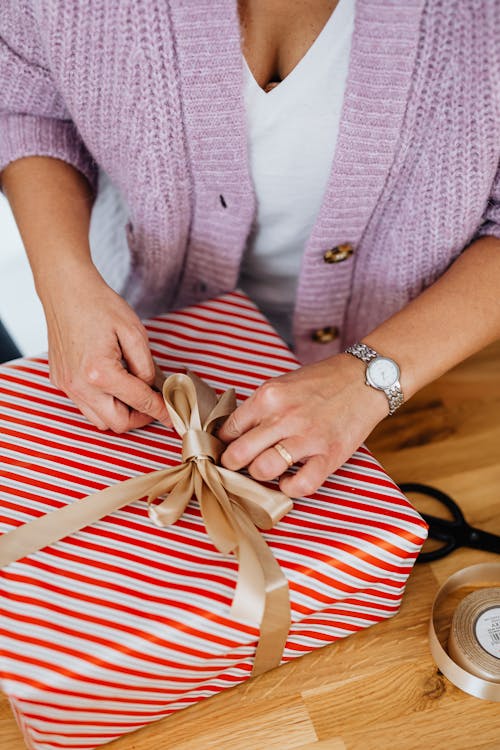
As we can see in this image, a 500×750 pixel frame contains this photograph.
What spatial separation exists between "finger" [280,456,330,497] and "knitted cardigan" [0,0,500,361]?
28 centimetres

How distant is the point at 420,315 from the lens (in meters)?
0.70

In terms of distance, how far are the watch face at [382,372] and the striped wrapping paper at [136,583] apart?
0.23 feet

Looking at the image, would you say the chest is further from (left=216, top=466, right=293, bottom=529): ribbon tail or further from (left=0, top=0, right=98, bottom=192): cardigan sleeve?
(left=216, top=466, right=293, bottom=529): ribbon tail

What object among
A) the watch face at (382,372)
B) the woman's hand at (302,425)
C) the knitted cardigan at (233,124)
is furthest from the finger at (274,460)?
the knitted cardigan at (233,124)

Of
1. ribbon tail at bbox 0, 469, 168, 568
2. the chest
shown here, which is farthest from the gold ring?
the chest

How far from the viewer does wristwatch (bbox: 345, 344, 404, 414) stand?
66 centimetres

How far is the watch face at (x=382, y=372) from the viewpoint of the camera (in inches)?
26.0

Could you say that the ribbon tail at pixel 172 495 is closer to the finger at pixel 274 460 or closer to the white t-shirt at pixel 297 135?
Answer: the finger at pixel 274 460

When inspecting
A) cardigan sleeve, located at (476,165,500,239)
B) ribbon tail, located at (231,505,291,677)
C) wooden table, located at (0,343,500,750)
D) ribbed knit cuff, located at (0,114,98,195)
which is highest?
ribbed knit cuff, located at (0,114,98,195)

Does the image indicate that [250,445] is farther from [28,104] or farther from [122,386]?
[28,104]

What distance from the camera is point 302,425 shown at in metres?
0.61

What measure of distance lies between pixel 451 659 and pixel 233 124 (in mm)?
535

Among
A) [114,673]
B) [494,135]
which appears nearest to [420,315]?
[494,135]

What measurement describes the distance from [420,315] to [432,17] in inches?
10.7
